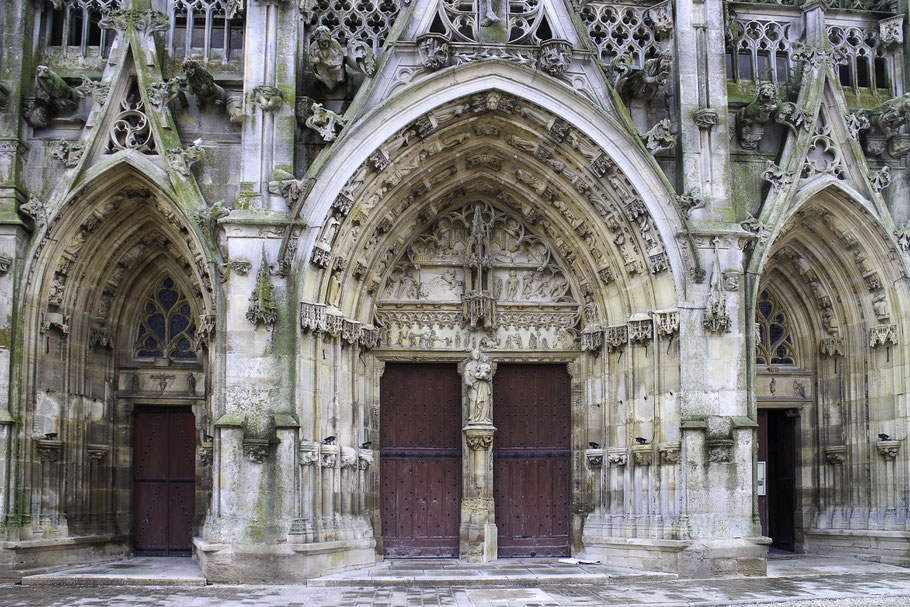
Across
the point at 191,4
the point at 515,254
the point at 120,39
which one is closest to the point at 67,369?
the point at 120,39

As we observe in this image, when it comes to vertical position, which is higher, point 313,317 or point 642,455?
point 313,317

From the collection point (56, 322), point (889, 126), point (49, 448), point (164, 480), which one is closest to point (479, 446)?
point (164, 480)

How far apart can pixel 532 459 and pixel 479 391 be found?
1.37m

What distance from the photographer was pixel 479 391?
13906 mm

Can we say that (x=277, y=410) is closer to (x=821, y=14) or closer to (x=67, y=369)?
(x=67, y=369)

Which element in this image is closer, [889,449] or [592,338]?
[889,449]

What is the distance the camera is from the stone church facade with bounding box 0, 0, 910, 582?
12.4 m

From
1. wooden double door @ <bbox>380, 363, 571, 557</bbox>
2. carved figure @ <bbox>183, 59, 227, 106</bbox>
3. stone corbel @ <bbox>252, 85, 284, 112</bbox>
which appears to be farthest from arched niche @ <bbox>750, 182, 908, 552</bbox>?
carved figure @ <bbox>183, 59, 227, 106</bbox>

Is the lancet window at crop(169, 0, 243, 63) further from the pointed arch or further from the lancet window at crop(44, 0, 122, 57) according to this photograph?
the pointed arch

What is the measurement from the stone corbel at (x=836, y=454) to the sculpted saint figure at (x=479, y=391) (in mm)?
4981

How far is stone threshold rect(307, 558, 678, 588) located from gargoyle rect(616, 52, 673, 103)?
642 cm

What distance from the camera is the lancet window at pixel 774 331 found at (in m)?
14.8

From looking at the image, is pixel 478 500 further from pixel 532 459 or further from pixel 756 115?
pixel 756 115

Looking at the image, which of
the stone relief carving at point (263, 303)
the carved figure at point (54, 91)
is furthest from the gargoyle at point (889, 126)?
the carved figure at point (54, 91)
